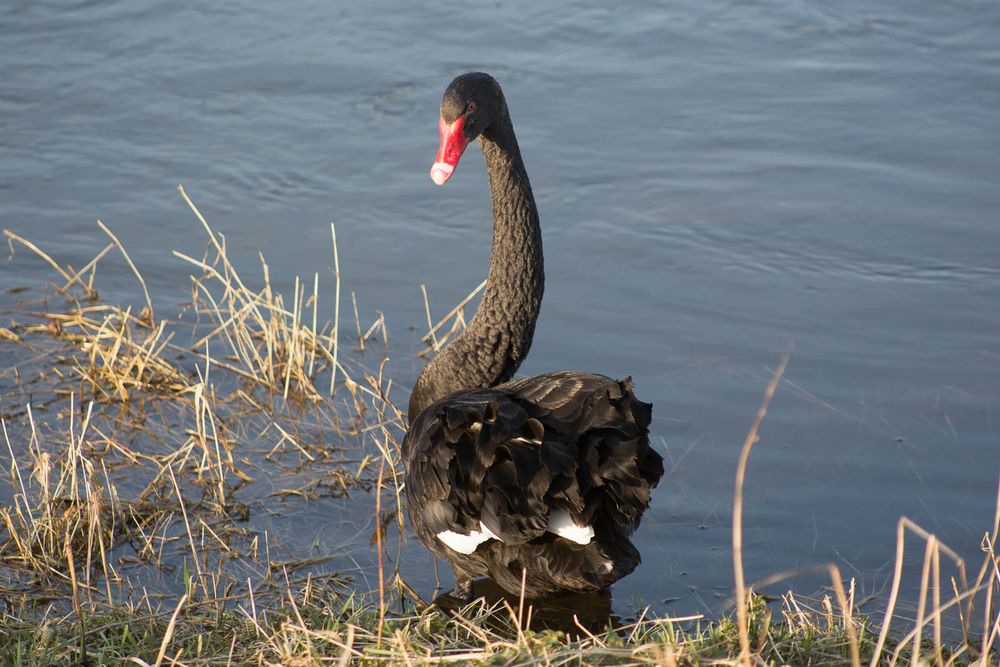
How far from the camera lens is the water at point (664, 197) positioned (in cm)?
499

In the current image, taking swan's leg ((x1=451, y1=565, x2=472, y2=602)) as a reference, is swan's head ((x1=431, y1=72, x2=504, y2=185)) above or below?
above

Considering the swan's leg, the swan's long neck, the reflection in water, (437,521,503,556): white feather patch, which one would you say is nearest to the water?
the reflection in water

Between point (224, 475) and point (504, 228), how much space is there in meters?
1.45

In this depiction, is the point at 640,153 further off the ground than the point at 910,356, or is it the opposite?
the point at 640,153

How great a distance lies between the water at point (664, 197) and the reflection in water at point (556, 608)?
154 millimetres

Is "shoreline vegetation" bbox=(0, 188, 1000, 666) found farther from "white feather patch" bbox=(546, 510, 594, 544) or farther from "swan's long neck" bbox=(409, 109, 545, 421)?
"swan's long neck" bbox=(409, 109, 545, 421)

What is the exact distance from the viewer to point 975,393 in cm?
538

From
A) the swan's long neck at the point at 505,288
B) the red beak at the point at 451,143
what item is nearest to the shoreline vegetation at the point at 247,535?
the swan's long neck at the point at 505,288

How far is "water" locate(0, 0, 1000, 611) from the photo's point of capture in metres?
4.99

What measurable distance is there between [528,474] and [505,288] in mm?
1269

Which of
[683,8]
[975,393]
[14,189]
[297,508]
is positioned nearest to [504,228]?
[297,508]

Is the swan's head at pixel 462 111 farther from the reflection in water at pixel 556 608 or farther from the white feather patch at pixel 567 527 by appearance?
the reflection in water at pixel 556 608

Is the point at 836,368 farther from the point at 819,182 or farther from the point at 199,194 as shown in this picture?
the point at 199,194

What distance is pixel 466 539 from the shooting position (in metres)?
3.75
